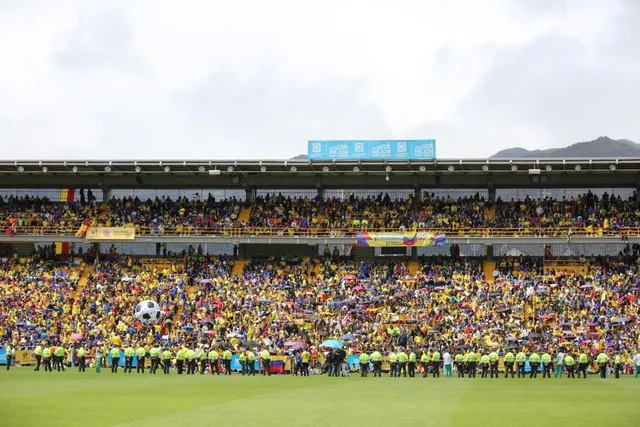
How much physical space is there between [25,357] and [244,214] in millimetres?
18390

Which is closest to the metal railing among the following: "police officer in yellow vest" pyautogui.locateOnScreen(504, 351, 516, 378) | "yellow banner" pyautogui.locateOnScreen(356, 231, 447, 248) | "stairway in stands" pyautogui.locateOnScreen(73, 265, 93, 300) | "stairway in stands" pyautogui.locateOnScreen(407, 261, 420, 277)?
"yellow banner" pyautogui.locateOnScreen(356, 231, 447, 248)

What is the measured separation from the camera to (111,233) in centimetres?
5834

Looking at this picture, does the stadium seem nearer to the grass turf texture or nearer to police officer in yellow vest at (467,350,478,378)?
police officer in yellow vest at (467,350,478,378)

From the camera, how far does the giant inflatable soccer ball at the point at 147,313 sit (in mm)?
50250

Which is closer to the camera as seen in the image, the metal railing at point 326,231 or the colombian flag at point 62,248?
the metal railing at point 326,231

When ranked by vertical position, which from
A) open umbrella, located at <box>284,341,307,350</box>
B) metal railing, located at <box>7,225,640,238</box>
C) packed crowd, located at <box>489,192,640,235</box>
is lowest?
open umbrella, located at <box>284,341,307,350</box>

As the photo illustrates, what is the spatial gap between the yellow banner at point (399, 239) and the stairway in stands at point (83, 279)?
1750cm

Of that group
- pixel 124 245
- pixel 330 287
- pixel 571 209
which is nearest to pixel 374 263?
pixel 330 287

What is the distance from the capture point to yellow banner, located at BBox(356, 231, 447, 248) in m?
55.6

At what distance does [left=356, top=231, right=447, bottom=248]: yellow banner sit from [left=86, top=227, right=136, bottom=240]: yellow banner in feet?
49.5

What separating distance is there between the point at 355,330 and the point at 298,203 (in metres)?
15.6

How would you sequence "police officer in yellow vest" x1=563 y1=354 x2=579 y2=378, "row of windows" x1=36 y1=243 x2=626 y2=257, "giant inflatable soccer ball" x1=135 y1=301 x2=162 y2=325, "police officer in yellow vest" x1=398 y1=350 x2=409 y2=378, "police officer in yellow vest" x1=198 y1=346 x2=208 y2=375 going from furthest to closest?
"row of windows" x1=36 y1=243 x2=626 y2=257
"giant inflatable soccer ball" x1=135 y1=301 x2=162 y2=325
"police officer in yellow vest" x1=198 y1=346 x2=208 y2=375
"police officer in yellow vest" x1=398 y1=350 x2=409 y2=378
"police officer in yellow vest" x1=563 y1=354 x2=579 y2=378

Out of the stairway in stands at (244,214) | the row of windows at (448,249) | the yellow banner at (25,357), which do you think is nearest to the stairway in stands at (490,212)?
the row of windows at (448,249)

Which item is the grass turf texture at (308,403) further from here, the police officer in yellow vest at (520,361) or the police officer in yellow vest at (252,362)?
the police officer in yellow vest at (252,362)
